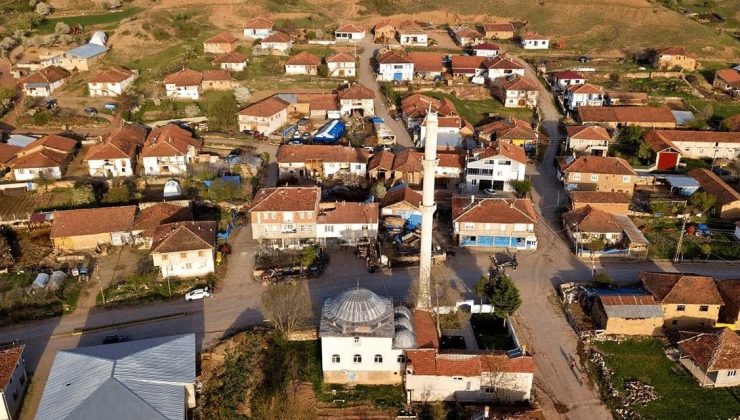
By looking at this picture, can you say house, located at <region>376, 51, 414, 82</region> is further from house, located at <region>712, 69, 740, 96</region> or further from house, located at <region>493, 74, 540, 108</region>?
house, located at <region>712, 69, 740, 96</region>

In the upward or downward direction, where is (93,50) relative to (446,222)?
upward

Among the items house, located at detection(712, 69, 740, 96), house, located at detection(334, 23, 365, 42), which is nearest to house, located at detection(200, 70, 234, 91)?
house, located at detection(334, 23, 365, 42)

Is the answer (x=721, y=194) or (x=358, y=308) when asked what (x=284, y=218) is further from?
(x=721, y=194)

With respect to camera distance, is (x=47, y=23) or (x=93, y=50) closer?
(x=93, y=50)

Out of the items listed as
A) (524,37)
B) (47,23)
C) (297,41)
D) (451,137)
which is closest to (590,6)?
(524,37)

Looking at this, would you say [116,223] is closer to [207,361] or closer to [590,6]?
[207,361]

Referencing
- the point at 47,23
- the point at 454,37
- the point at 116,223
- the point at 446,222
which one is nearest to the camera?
the point at 116,223
